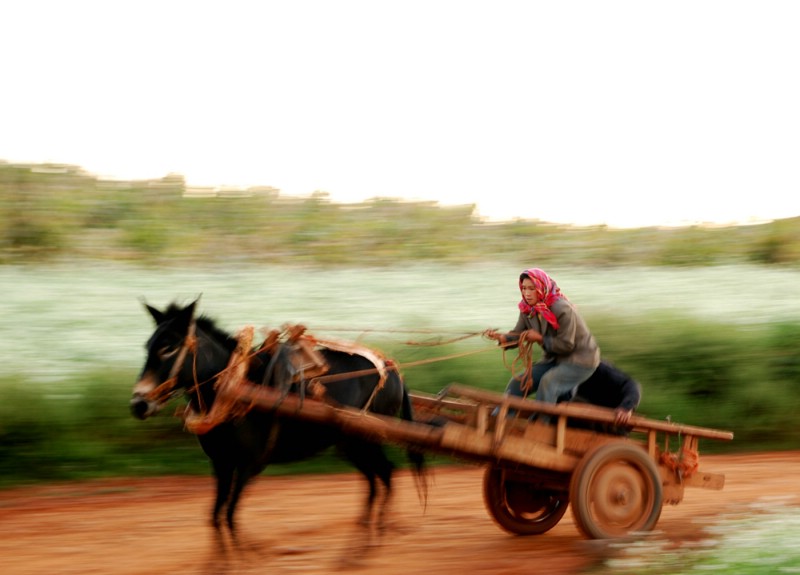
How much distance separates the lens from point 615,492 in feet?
25.6

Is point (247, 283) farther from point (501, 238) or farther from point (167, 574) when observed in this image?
point (167, 574)

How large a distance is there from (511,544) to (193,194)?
14812 millimetres

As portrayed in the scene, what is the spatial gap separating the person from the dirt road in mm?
1156

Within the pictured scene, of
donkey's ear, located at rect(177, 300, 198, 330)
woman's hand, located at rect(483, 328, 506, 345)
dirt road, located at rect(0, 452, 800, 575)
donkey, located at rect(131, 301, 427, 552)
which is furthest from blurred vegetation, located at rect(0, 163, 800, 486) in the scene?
woman's hand, located at rect(483, 328, 506, 345)

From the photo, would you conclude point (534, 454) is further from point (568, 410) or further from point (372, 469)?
point (372, 469)

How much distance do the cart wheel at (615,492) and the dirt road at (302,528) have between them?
0.23 meters

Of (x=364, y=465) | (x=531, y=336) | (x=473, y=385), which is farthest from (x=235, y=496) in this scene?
(x=473, y=385)

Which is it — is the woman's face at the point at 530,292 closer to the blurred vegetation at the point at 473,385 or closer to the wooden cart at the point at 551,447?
the wooden cart at the point at 551,447

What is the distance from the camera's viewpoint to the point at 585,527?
7.65m

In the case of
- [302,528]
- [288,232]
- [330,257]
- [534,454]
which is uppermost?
[288,232]

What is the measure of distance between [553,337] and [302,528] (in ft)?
9.59

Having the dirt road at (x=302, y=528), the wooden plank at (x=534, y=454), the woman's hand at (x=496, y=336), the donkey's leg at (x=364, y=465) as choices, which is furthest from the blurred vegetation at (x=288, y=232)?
the wooden plank at (x=534, y=454)

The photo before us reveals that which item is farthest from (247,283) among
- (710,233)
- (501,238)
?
(710,233)

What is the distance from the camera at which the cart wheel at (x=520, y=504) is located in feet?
27.5
